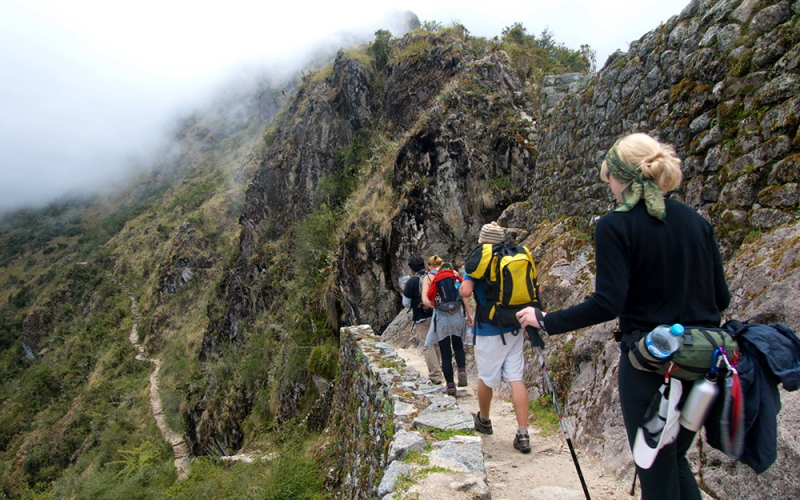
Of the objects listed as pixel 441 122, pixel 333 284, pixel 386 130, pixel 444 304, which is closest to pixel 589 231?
pixel 444 304

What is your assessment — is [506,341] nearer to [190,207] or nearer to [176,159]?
[190,207]

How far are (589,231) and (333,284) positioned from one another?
9058 mm

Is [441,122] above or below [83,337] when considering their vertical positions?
above

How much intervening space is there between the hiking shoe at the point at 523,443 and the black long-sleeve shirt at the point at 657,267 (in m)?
2.14

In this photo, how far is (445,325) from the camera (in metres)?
5.16

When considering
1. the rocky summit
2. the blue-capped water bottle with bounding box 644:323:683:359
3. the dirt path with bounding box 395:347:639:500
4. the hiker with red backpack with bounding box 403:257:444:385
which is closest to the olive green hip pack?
the blue-capped water bottle with bounding box 644:323:683:359

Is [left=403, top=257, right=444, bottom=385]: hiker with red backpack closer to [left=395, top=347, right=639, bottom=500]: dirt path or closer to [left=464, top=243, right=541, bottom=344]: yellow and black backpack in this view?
[left=395, top=347, right=639, bottom=500]: dirt path

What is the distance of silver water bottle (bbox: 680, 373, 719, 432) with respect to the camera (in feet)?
5.17

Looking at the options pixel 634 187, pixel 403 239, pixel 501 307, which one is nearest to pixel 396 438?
pixel 501 307

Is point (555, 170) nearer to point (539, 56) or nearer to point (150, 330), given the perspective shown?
point (539, 56)

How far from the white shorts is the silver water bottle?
1.77 meters

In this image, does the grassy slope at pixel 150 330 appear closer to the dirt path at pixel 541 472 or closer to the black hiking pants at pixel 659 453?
the dirt path at pixel 541 472

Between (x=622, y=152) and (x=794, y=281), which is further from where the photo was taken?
(x=794, y=281)

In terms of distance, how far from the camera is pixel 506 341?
342cm
